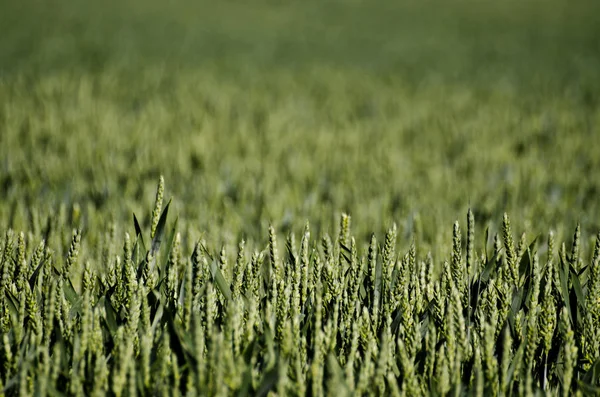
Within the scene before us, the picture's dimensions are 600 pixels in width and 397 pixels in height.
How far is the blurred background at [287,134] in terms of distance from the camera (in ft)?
11.1

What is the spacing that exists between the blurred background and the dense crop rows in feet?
2.09

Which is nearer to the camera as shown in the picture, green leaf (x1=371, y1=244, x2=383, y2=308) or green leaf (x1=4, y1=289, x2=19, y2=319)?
green leaf (x1=4, y1=289, x2=19, y2=319)

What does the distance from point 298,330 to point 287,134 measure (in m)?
4.02

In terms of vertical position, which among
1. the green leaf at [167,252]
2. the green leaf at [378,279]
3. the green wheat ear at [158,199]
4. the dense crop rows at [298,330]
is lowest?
the dense crop rows at [298,330]

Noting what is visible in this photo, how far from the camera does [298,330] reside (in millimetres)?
1344

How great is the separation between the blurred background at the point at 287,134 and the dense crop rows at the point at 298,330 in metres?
0.64

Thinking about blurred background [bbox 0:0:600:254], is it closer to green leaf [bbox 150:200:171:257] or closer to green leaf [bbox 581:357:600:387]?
green leaf [bbox 150:200:171:257]

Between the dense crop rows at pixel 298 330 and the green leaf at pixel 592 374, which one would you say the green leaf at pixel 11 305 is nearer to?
the dense crop rows at pixel 298 330

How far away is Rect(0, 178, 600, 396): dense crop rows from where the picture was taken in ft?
4.04

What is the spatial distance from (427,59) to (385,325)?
11.2 meters

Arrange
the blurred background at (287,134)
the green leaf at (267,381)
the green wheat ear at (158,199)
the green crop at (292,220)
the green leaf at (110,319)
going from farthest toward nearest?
the blurred background at (287,134) → the green wheat ear at (158,199) → the green leaf at (110,319) → the green crop at (292,220) → the green leaf at (267,381)

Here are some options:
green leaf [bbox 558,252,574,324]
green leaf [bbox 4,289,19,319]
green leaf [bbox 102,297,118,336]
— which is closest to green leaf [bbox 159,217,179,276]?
green leaf [bbox 102,297,118,336]

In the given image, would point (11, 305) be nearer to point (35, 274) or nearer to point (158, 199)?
point (35, 274)

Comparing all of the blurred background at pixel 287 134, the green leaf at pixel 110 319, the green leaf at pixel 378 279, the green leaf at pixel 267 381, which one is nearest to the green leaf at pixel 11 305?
the green leaf at pixel 110 319
